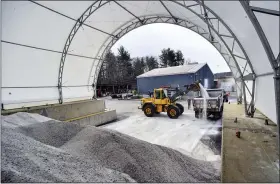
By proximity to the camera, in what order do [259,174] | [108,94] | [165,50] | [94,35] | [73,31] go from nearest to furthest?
[259,174], [73,31], [94,35], [108,94], [165,50]

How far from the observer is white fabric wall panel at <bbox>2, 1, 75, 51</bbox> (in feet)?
27.6

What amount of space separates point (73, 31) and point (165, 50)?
125 ft

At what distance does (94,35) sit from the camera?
1329 cm

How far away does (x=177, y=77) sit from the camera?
27.2 meters

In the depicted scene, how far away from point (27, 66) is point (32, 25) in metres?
2.23

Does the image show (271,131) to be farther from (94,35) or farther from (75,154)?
(94,35)

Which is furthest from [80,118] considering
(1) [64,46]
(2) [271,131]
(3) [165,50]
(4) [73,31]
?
(3) [165,50]

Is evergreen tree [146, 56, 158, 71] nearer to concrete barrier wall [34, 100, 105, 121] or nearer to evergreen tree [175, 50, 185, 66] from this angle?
evergreen tree [175, 50, 185, 66]

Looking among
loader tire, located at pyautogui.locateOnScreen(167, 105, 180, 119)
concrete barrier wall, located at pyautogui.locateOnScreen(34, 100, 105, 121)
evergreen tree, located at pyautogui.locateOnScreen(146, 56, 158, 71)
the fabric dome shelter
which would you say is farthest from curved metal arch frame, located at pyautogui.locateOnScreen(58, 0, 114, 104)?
evergreen tree, located at pyautogui.locateOnScreen(146, 56, 158, 71)

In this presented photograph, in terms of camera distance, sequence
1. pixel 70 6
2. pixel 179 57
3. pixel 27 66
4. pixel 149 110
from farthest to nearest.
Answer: pixel 179 57, pixel 149 110, pixel 27 66, pixel 70 6

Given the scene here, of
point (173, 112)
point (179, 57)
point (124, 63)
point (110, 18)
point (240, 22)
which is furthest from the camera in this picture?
point (179, 57)

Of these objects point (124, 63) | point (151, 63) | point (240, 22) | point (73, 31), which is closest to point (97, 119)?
point (73, 31)

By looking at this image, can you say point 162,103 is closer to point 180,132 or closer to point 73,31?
point 180,132

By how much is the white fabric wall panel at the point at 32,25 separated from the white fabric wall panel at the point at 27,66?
457mm
